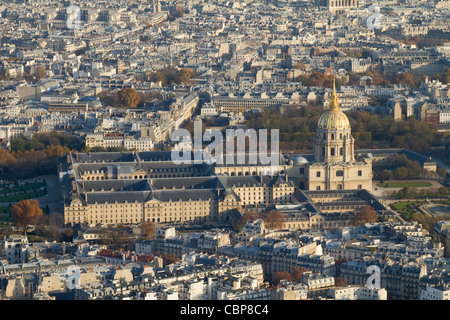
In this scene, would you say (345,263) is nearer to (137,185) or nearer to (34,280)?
(34,280)

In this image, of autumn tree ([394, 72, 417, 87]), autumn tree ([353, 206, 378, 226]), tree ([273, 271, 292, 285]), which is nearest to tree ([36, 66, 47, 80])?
autumn tree ([394, 72, 417, 87])

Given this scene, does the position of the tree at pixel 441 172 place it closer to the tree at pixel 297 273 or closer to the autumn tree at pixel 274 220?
the autumn tree at pixel 274 220

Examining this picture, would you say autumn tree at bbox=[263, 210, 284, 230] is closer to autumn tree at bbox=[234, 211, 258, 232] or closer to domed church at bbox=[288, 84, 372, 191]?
autumn tree at bbox=[234, 211, 258, 232]

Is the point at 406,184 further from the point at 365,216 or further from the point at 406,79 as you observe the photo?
the point at 406,79

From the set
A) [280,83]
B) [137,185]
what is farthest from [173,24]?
[137,185]

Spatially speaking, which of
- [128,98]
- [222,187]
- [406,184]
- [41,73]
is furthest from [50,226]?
[41,73]

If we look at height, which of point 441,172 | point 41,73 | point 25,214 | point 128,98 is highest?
point 41,73

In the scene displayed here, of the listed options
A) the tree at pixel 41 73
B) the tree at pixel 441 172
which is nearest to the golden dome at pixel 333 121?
the tree at pixel 441 172
